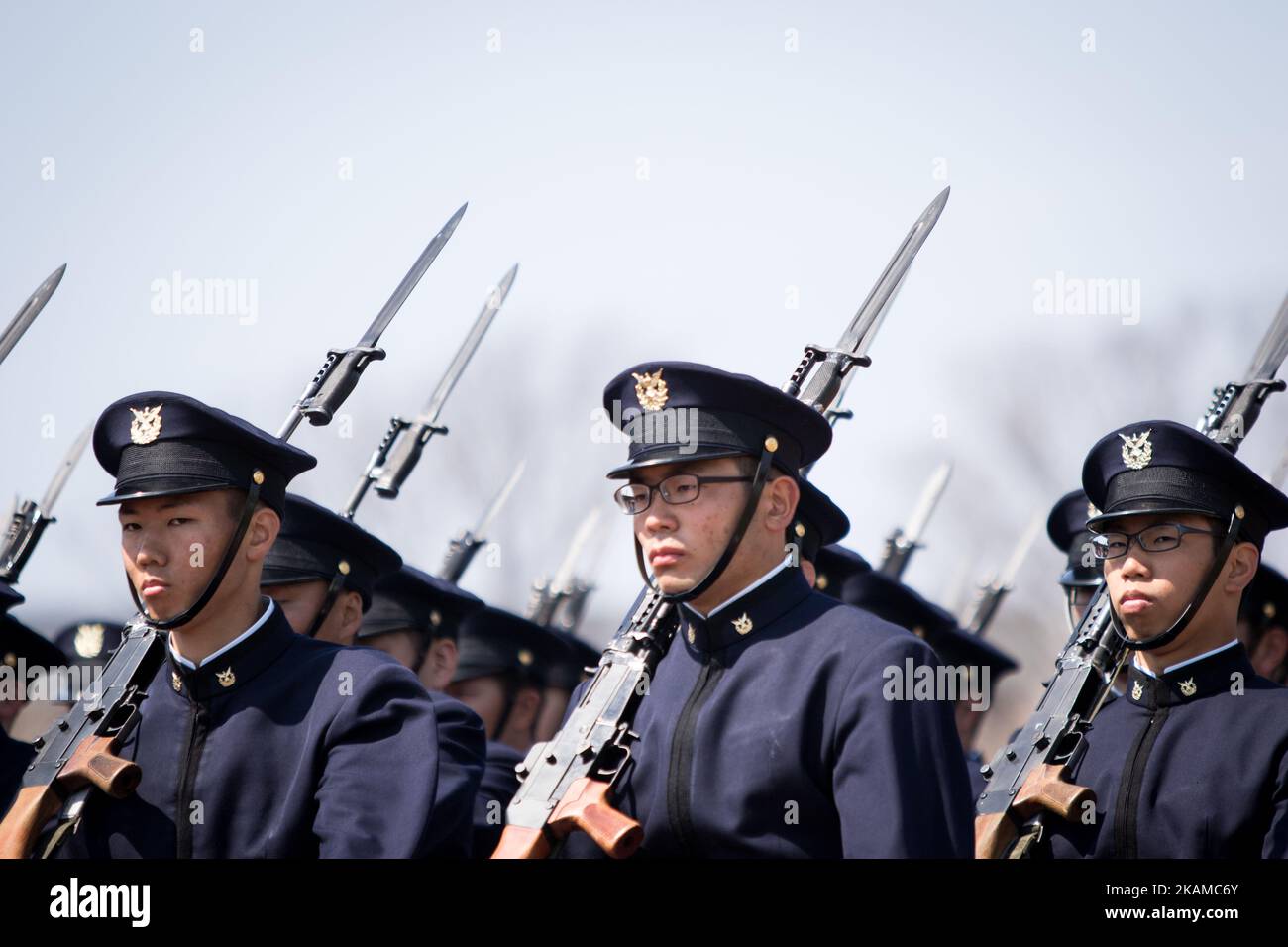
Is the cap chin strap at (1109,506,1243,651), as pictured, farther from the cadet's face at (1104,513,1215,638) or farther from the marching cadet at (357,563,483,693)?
the marching cadet at (357,563,483,693)

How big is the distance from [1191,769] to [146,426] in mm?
3816

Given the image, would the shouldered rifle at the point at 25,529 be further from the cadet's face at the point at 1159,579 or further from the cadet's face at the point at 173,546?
the cadet's face at the point at 1159,579

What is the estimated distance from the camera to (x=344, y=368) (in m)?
7.56

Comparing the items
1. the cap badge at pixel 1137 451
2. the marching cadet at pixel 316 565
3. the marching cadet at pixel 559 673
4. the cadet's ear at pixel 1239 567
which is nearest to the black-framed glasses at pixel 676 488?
the cap badge at pixel 1137 451

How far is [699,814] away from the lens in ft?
17.3

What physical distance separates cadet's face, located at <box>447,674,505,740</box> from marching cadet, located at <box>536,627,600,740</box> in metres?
0.38

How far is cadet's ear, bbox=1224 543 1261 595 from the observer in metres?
5.88

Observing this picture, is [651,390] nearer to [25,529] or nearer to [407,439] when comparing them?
[407,439]

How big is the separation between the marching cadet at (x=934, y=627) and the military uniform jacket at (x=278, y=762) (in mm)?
3827

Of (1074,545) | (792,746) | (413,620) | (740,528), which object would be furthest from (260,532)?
(1074,545)

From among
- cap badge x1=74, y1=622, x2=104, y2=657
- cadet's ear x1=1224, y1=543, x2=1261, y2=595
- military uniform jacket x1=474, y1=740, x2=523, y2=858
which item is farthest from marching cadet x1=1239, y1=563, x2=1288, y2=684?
cap badge x1=74, y1=622, x2=104, y2=657
